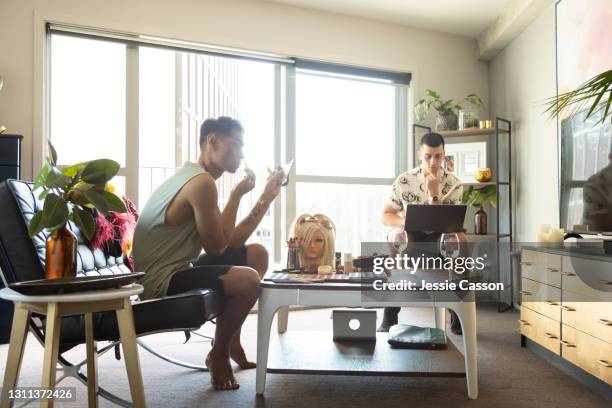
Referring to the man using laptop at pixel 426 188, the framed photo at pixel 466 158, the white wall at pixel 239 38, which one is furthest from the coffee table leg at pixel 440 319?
the white wall at pixel 239 38

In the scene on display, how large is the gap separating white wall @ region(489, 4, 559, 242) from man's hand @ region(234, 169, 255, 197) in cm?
240

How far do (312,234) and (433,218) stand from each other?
2.06ft

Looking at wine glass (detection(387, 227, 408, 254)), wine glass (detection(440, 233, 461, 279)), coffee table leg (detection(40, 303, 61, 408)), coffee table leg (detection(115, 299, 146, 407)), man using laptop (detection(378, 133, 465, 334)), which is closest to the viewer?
coffee table leg (detection(40, 303, 61, 408))

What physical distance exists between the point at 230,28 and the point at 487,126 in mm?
2290

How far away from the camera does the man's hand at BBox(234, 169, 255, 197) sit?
2.42 meters

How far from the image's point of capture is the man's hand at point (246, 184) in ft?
7.93

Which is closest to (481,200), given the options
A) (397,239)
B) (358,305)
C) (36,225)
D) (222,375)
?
(397,239)

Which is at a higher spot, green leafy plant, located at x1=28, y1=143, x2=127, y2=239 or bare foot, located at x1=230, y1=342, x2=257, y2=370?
green leafy plant, located at x1=28, y1=143, x2=127, y2=239

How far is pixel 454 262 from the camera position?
2256 millimetres

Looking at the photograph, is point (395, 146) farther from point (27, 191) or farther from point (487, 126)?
point (27, 191)

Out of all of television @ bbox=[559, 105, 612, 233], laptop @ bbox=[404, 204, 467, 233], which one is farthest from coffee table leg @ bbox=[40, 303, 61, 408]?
television @ bbox=[559, 105, 612, 233]

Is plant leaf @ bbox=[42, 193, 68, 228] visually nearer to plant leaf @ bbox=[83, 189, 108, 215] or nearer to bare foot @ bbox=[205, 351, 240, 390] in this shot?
plant leaf @ bbox=[83, 189, 108, 215]

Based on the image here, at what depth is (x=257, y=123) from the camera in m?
4.56

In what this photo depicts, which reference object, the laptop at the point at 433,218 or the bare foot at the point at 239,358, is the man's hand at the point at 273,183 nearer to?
the laptop at the point at 433,218
